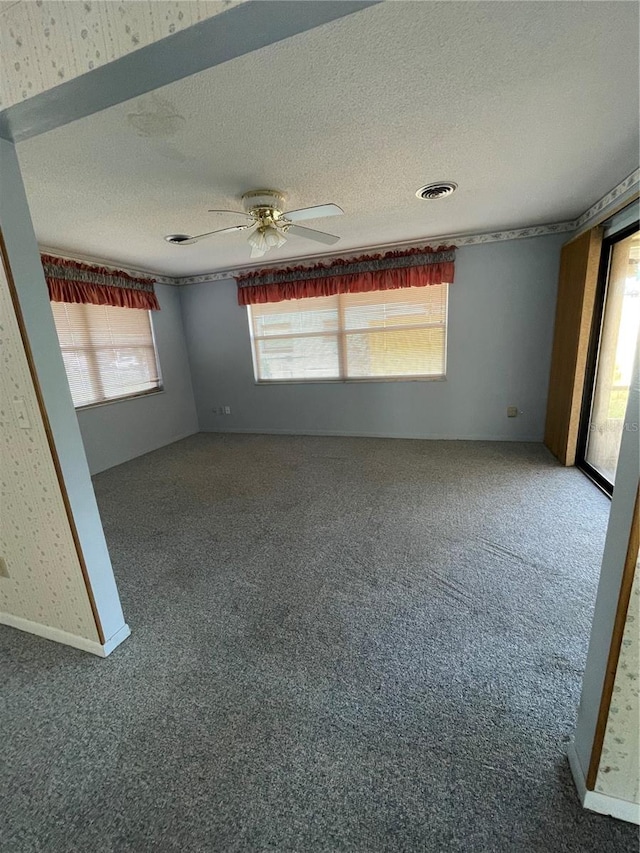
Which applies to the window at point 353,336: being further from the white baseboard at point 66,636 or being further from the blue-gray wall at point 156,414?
the white baseboard at point 66,636

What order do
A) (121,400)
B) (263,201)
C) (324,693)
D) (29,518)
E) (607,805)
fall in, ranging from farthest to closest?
(121,400) < (263,201) < (29,518) < (324,693) < (607,805)

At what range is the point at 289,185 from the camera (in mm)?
2203

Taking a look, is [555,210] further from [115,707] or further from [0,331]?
[115,707]

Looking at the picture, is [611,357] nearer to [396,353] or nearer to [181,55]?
[396,353]

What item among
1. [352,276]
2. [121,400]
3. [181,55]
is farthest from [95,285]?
[181,55]

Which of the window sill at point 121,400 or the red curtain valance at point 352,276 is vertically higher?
the red curtain valance at point 352,276

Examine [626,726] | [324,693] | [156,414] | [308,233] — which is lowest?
[324,693]

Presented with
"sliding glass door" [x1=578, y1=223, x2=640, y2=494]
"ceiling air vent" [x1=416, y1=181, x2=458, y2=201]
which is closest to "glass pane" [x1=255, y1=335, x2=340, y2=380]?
"ceiling air vent" [x1=416, y1=181, x2=458, y2=201]

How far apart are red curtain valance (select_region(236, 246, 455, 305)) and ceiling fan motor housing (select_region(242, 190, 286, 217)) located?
1.86 metres

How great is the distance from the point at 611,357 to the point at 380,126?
253 cm

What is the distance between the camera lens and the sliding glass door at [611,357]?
2529 millimetres

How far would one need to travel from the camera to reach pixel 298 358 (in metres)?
4.68

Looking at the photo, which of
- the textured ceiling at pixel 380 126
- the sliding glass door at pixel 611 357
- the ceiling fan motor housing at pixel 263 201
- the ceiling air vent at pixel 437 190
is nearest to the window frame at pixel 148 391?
the textured ceiling at pixel 380 126

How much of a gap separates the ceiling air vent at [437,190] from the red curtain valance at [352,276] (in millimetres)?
1280
